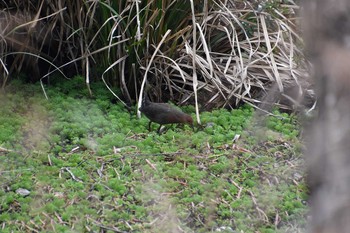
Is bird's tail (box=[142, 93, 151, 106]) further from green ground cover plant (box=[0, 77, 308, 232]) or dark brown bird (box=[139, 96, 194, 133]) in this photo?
green ground cover plant (box=[0, 77, 308, 232])

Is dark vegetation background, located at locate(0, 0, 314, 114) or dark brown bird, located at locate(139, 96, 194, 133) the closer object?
dark brown bird, located at locate(139, 96, 194, 133)

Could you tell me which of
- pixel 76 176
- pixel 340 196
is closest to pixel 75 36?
pixel 76 176

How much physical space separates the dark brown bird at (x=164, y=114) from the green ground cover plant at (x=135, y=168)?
0.10m

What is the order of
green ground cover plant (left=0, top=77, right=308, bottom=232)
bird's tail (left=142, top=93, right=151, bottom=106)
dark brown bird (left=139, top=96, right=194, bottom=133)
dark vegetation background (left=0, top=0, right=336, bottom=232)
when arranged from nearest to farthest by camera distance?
1. green ground cover plant (left=0, top=77, right=308, bottom=232)
2. dark vegetation background (left=0, top=0, right=336, bottom=232)
3. dark brown bird (left=139, top=96, right=194, bottom=133)
4. bird's tail (left=142, top=93, right=151, bottom=106)

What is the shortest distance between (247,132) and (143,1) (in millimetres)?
1364

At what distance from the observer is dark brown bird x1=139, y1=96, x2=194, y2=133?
5.63m

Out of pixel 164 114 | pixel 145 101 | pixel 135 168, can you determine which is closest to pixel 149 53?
pixel 145 101

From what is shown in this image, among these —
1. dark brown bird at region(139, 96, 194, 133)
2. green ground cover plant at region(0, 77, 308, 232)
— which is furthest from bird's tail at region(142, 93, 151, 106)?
green ground cover plant at region(0, 77, 308, 232)

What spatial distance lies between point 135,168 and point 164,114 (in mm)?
635

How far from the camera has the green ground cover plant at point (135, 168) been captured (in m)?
4.52

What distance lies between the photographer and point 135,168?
510cm

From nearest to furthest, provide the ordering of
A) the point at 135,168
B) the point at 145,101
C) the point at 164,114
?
the point at 135,168
the point at 164,114
the point at 145,101

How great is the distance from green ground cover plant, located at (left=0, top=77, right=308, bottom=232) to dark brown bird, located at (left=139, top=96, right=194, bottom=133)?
103 millimetres

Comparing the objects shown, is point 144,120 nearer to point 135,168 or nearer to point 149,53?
point 149,53
